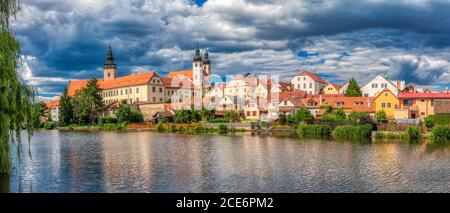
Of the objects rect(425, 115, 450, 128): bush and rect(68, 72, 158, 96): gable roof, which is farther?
rect(68, 72, 158, 96): gable roof

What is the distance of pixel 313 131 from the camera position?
2133 inches

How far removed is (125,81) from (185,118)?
46.1 m

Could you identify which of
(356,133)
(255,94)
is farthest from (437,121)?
(255,94)

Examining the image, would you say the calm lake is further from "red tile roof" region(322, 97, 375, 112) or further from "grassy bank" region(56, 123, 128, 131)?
"grassy bank" region(56, 123, 128, 131)

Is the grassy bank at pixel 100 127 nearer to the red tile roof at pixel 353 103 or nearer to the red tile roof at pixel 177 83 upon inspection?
the red tile roof at pixel 177 83

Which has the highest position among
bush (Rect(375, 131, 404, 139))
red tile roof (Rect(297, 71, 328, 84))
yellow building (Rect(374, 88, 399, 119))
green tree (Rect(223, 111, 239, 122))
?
red tile roof (Rect(297, 71, 328, 84))

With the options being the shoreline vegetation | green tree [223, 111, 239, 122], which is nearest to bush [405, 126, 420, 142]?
the shoreline vegetation

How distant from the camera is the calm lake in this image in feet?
65.5

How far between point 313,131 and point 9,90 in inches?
1613

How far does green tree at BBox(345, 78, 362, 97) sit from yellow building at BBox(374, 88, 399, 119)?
13.7 meters

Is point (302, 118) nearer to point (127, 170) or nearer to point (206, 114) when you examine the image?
point (206, 114)

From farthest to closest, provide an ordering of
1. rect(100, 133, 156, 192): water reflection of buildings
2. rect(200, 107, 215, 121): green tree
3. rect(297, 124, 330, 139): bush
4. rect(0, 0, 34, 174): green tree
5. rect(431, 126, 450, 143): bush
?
1. rect(200, 107, 215, 121): green tree
2. rect(297, 124, 330, 139): bush
3. rect(431, 126, 450, 143): bush
4. rect(100, 133, 156, 192): water reflection of buildings
5. rect(0, 0, 34, 174): green tree
